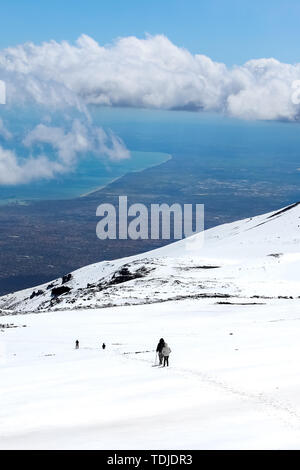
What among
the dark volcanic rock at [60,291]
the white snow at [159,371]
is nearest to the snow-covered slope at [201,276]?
the dark volcanic rock at [60,291]

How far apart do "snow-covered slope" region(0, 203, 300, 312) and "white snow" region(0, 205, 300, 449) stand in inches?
14.8

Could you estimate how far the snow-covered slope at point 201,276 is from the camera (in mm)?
49125

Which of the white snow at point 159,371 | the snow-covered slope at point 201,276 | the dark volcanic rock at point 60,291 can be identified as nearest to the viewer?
the white snow at point 159,371

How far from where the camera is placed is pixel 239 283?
2036 inches

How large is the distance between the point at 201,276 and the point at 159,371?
115 ft

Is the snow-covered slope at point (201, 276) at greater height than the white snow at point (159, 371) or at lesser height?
greater

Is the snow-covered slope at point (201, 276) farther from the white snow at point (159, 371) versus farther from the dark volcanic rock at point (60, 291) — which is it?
the white snow at point (159, 371)

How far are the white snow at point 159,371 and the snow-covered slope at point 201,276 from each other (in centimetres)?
37

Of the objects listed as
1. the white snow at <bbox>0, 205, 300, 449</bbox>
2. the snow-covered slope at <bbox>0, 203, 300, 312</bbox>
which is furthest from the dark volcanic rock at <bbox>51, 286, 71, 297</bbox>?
the white snow at <bbox>0, 205, 300, 449</bbox>

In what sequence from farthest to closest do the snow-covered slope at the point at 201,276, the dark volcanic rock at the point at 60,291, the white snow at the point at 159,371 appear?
1. the dark volcanic rock at the point at 60,291
2. the snow-covered slope at the point at 201,276
3. the white snow at the point at 159,371

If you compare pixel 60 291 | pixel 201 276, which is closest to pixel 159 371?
pixel 201 276

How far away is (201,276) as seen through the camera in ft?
184

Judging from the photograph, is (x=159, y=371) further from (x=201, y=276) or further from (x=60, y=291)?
(x=60, y=291)

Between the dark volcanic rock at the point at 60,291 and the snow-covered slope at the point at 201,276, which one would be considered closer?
the snow-covered slope at the point at 201,276
